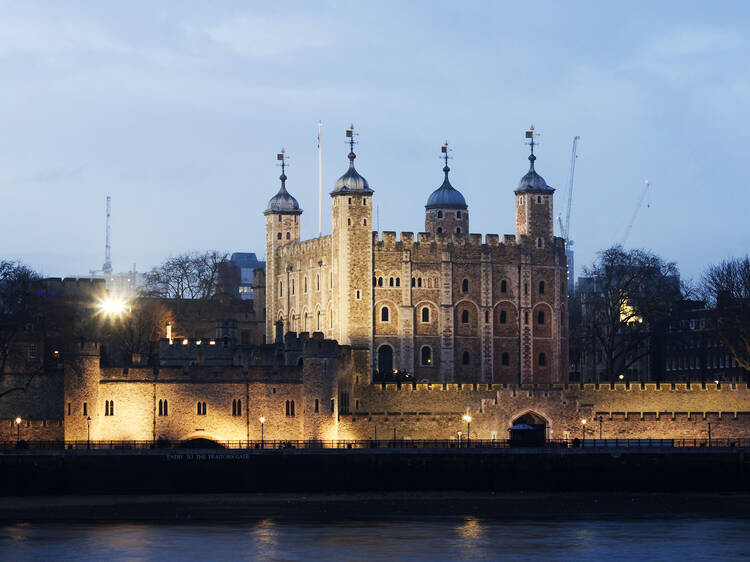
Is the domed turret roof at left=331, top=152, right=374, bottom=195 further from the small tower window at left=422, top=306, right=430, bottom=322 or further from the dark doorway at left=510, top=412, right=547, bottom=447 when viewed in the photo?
the dark doorway at left=510, top=412, right=547, bottom=447

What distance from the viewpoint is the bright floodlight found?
136m

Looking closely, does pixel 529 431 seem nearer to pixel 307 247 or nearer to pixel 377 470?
pixel 377 470

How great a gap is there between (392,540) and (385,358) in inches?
2307

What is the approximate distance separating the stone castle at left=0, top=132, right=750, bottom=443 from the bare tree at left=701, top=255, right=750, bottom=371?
7.42 m

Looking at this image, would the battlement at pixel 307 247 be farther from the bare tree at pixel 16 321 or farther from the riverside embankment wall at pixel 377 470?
the riverside embankment wall at pixel 377 470

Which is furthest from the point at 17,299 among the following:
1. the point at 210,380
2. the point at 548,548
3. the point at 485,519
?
the point at 548,548

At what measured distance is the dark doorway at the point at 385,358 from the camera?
129375mm

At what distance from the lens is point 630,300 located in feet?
445

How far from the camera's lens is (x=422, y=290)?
131 m

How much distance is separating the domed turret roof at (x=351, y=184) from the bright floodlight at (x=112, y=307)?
18395mm

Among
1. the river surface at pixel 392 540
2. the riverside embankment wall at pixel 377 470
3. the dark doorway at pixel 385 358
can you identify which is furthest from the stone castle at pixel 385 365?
the river surface at pixel 392 540

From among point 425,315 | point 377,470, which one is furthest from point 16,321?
point 425,315

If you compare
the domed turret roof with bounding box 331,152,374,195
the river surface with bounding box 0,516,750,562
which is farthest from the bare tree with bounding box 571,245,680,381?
the river surface with bounding box 0,516,750,562

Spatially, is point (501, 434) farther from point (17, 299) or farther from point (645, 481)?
point (17, 299)
